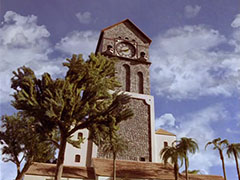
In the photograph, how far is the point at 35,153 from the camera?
1033 inches

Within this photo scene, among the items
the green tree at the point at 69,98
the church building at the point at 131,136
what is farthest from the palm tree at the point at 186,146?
A: the green tree at the point at 69,98

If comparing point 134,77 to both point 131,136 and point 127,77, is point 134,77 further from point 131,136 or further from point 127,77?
point 131,136

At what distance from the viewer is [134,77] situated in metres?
36.0

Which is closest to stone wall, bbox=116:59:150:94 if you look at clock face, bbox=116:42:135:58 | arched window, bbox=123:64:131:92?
arched window, bbox=123:64:131:92

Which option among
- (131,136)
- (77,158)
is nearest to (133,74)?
(131,136)

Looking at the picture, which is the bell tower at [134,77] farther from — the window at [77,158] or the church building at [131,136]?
the window at [77,158]

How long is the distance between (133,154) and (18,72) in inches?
685

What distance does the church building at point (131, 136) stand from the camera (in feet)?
81.4

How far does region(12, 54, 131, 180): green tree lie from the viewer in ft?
57.0

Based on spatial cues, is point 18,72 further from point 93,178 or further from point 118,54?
point 118,54

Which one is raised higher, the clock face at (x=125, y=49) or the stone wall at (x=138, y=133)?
the clock face at (x=125, y=49)

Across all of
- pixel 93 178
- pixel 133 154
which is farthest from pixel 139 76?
pixel 93 178

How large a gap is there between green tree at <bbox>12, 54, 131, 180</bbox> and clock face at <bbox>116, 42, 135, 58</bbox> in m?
17.5

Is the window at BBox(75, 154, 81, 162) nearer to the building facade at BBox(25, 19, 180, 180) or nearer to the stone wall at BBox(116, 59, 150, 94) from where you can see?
the building facade at BBox(25, 19, 180, 180)
